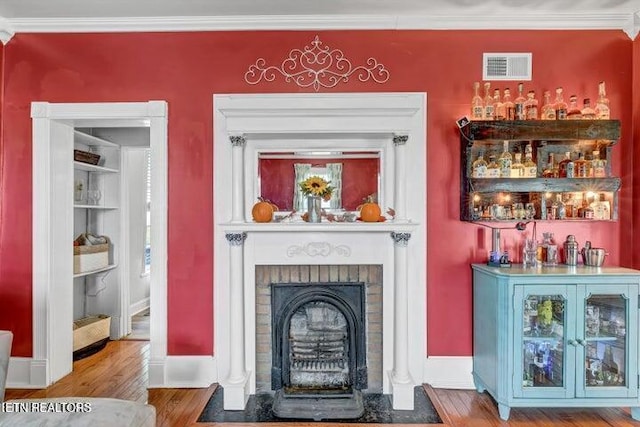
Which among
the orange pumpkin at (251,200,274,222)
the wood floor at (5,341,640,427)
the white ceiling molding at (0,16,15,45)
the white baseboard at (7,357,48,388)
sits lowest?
the wood floor at (5,341,640,427)

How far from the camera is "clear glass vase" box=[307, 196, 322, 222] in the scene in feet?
8.65

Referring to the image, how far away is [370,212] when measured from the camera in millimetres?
2604

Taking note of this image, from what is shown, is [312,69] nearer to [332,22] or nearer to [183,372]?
[332,22]

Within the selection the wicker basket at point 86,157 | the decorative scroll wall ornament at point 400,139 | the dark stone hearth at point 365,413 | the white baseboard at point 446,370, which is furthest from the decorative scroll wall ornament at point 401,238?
the wicker basket at point 86,157

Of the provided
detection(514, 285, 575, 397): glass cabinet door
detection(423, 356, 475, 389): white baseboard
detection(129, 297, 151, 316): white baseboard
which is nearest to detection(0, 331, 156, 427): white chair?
detection(423, 356, 475, 389): white baseboard

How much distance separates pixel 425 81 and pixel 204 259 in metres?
2.15

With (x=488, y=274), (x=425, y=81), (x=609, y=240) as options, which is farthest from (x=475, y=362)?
(x=425, y=81)

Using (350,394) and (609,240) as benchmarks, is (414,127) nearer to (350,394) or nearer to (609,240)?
(609,240)

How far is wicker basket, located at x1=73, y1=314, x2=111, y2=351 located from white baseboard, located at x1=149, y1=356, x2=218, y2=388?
1064 mm

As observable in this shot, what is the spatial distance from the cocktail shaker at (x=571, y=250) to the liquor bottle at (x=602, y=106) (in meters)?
0.90

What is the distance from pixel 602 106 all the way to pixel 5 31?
14.7 feet

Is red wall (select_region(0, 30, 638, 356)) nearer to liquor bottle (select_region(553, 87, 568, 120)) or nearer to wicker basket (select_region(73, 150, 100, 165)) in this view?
liquor bottle (select_region(553, 87, 568, 120))

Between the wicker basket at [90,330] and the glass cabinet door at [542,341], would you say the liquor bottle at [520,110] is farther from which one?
the wicker basket at [90,330]

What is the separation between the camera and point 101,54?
2.83m
